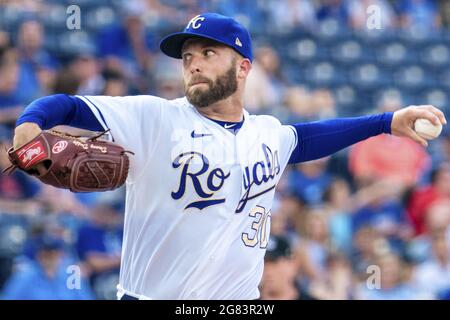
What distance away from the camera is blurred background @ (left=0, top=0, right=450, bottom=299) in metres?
6.30

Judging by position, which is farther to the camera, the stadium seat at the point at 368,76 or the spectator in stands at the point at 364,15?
the spectator in stands at the point at 364,15

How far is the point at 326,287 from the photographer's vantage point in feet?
22.4

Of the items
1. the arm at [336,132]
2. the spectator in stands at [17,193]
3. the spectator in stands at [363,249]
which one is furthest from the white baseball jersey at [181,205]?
the spectator in stands at [363,249]

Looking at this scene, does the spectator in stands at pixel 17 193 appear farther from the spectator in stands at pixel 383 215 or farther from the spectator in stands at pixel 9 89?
the spectator in stands at pixel 383 215

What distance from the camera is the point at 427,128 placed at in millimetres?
3975

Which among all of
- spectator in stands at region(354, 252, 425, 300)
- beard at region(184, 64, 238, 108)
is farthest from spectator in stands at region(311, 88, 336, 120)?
beard at region(184, 64, 238, 108)

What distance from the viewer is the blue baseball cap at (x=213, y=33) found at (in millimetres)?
3816

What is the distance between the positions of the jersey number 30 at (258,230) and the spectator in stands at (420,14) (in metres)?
7.78

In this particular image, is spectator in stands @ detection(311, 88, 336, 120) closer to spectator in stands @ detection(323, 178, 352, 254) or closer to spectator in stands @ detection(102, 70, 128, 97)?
spectator in stands @ detection(323, 178, 352, 254)

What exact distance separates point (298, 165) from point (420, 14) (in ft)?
14.0

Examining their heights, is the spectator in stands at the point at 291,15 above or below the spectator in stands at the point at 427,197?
above

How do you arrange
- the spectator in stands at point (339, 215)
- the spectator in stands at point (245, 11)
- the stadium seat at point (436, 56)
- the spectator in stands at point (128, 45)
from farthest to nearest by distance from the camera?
the stadium seat at point (436, 56)
the spectator in stands at point (245, 11)
the spectator in stands at point (128, 45)
the spectator in stands at point (339, 215)

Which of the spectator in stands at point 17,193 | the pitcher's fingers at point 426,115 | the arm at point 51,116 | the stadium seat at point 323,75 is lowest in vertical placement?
the spectator in stands at point 17,193
